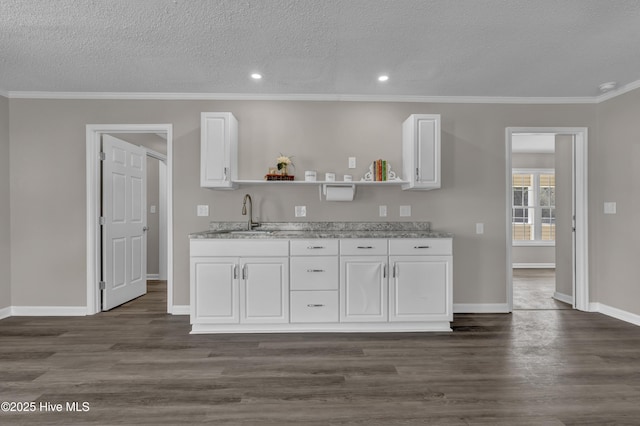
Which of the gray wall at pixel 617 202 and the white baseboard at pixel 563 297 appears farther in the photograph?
the white baseboard at pixel 563 297

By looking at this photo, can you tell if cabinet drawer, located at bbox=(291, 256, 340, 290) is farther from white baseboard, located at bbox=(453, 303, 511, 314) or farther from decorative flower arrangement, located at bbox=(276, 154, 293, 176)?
white baseboard, located at bbox=(453, 303, 511, 314)

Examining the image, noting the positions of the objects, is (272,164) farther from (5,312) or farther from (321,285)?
(5,312)

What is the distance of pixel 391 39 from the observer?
268 cm

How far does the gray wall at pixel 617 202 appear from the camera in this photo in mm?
3613

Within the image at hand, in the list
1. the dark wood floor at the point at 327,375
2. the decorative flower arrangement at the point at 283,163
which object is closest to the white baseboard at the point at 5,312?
the dark wood floor at the point at 327,375

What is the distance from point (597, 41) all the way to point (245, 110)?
10.4 ft

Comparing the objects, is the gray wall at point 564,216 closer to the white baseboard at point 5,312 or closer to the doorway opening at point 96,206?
the doorway opening at point 96,206

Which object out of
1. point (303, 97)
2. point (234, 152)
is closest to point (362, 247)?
point (234, 152)

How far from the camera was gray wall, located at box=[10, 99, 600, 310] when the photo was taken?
152 inches

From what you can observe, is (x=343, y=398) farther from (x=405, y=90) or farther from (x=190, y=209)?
(x=405, y=90)

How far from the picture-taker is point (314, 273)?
3.29 meters

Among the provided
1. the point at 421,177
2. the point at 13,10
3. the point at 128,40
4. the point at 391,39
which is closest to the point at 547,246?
the point at 421,177

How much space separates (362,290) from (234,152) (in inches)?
75.5

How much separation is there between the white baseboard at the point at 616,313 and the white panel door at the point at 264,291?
345 cm
